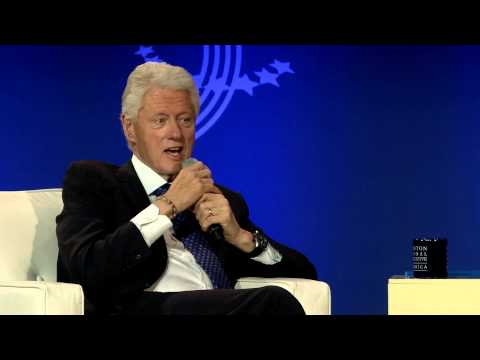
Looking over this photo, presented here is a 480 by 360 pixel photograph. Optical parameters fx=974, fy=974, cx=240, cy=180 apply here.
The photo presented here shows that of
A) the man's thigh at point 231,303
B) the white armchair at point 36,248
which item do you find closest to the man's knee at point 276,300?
the man's thigh at point 231,303

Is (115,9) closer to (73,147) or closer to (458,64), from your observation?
(73,147)

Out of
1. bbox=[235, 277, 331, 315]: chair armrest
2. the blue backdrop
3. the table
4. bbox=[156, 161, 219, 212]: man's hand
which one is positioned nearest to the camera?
bbox=[156, 161, 219, 212]: man's hand

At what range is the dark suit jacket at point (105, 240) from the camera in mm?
2713

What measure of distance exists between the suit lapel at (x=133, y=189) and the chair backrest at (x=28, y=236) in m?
0.28

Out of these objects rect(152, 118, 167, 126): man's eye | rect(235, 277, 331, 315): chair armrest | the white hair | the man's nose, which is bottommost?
rect(235, 277, 331, 315): chair armrest

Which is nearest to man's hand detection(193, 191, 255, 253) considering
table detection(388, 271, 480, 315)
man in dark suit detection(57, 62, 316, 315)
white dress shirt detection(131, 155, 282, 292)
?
man in dark suit detection(57, 62, 316, 315)

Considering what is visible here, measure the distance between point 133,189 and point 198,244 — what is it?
0.90 feet

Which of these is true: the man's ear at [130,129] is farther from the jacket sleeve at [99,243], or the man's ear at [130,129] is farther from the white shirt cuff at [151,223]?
the white shirt cuff at [151,223]

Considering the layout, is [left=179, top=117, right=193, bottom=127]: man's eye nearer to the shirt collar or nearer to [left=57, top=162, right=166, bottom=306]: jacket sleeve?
the shirt collar

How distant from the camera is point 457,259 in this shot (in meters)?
4.54

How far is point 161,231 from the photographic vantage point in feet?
9.07

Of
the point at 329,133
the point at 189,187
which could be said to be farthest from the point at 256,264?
the point at 329,133

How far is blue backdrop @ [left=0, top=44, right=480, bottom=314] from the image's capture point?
452 centimetres

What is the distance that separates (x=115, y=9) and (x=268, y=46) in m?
0.73
